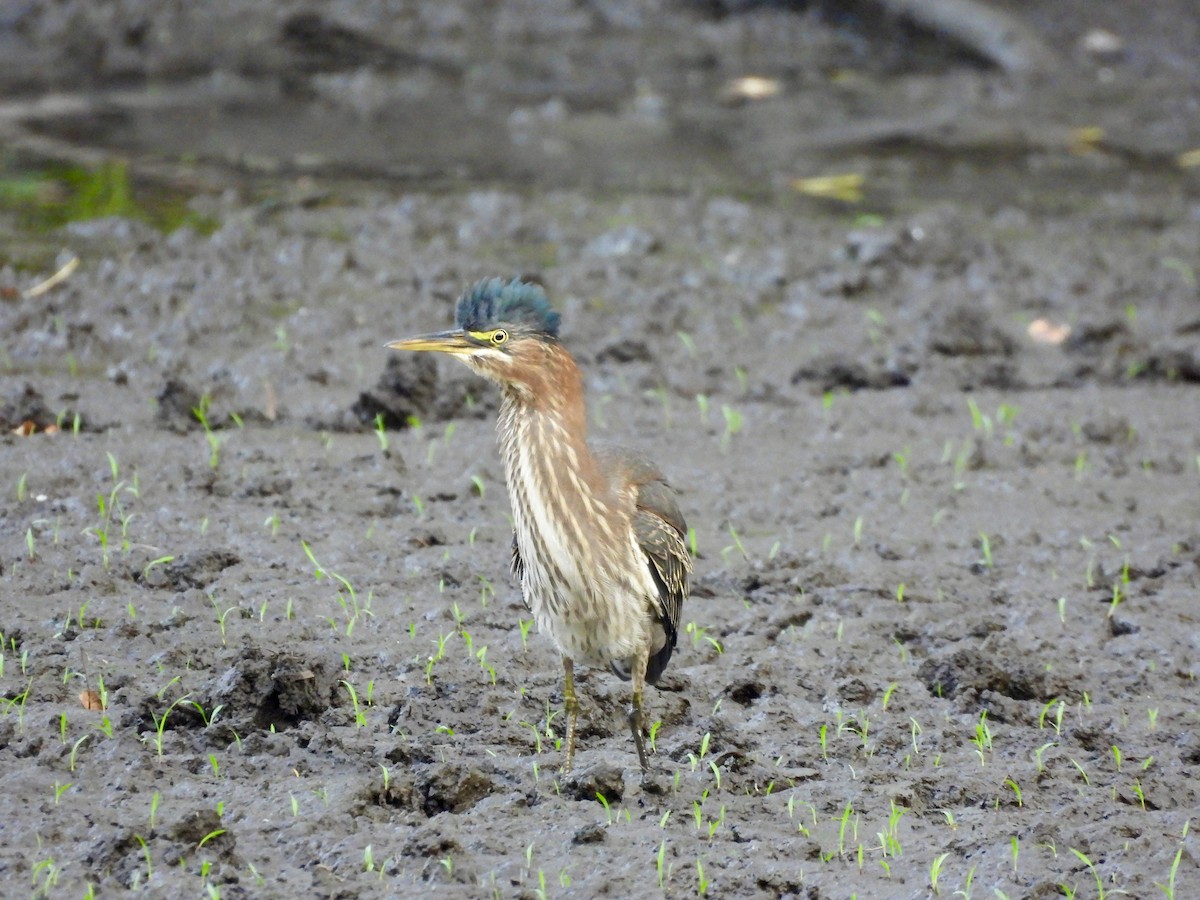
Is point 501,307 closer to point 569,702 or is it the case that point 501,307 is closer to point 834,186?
point 569,702

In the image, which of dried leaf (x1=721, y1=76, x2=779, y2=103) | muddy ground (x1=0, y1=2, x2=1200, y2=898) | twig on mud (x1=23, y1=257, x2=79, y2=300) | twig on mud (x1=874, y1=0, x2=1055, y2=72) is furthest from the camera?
twig on mud (x1=874, y1=0, x2=1055, y2=72)

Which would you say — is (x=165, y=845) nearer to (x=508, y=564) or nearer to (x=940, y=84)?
(x=508, y=564)

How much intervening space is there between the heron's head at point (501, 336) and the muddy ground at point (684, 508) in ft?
3.96

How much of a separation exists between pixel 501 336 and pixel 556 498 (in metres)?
0.55

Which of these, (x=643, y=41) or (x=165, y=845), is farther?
(x=643, y=41)

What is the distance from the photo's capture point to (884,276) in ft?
33.6

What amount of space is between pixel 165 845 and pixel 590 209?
770 cm

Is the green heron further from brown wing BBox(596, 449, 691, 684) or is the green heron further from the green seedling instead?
the green seedling

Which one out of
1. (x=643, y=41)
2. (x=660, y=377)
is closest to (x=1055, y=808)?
(x=660, y=377)

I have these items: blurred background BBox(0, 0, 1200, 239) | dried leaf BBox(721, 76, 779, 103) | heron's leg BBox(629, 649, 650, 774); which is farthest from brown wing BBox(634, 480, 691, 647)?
dried leaf BBox(721, 76, 779, 103)

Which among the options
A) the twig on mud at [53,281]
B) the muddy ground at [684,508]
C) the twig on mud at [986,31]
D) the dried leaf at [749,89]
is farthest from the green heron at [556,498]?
the twig on mud at [986,31]

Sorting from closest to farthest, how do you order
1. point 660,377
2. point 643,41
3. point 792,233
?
1. point 660,377
2. point 792,233
3. point 643,41

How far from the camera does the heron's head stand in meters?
4.93

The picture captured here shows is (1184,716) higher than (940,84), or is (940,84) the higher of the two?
(940,84)
